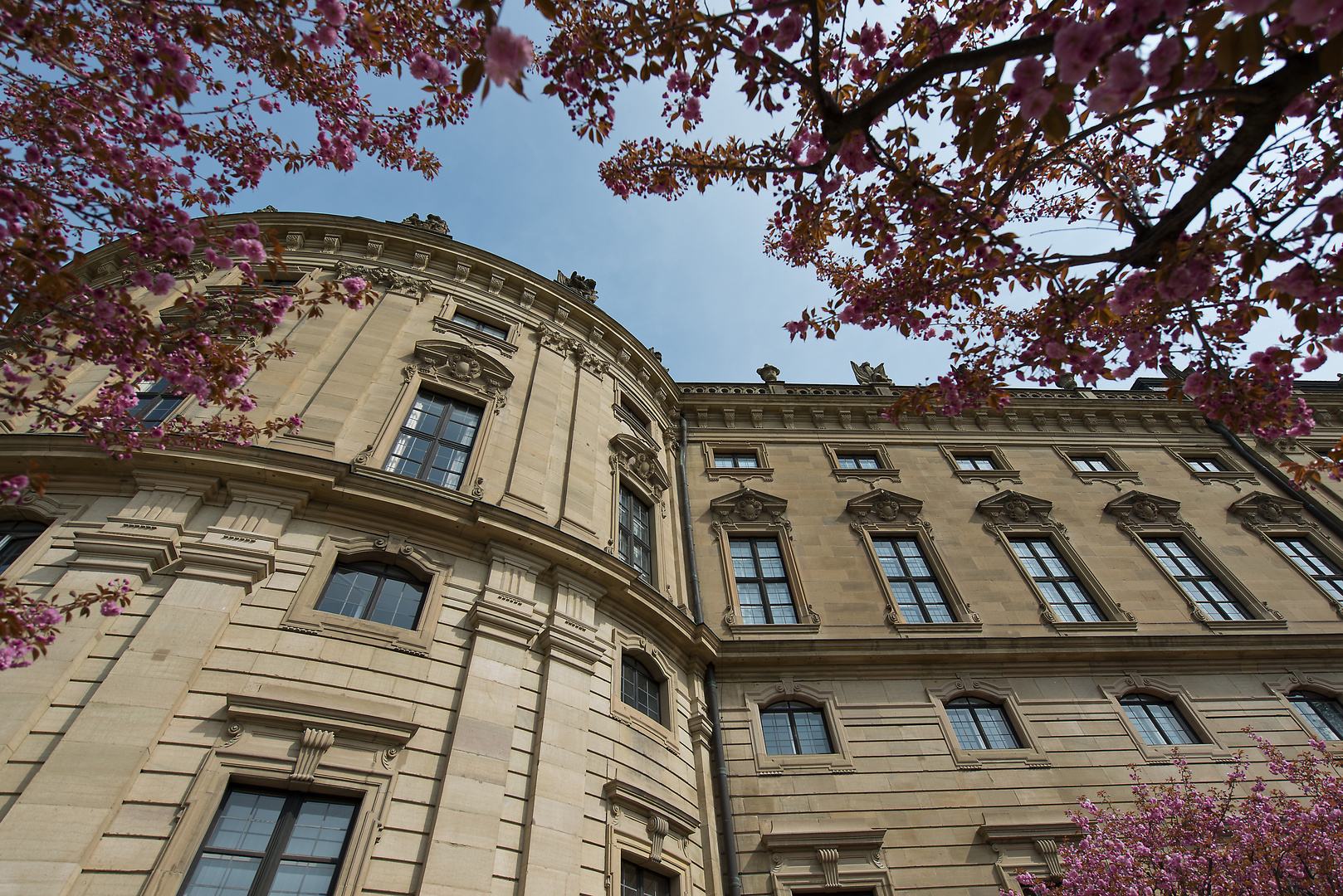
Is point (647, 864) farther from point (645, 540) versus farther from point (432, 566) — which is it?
point (645, 540)

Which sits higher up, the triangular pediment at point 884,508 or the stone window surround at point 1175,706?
the triangular pediment at point 884,508

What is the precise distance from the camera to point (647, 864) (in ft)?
37.7

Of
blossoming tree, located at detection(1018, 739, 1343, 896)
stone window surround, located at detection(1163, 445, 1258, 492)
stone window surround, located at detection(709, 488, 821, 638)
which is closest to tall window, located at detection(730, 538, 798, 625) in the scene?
stone window surround, located at detection(709, 488, 821, 638)

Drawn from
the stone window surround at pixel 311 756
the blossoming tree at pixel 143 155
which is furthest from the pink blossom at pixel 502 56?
the stone window surround at pixel 311 756

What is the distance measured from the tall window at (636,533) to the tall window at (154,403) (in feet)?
33.8

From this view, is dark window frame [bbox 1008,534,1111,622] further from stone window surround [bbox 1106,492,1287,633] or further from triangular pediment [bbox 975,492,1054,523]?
stone window surround [bbox 1106,492,1287,633]

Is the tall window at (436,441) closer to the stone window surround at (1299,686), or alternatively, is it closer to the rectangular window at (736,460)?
the rectangular window at (736,460)

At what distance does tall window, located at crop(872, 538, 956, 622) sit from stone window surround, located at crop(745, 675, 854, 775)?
13.2ft

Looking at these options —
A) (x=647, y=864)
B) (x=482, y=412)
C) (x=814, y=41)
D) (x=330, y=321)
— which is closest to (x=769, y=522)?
(x=482, y=412)

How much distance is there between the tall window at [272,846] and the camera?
828 centimetres

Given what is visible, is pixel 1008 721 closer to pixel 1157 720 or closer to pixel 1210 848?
pixel 1157 720

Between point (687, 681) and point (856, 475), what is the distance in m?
10.7

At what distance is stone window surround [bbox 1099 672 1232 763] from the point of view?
50.0ft

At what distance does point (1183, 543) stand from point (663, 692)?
18.4 m
